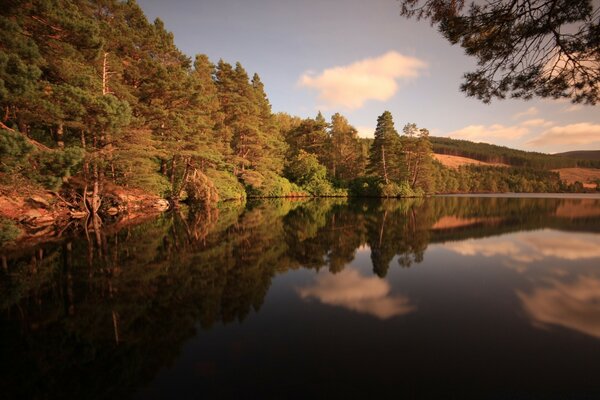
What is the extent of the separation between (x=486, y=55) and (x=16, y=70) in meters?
14.4

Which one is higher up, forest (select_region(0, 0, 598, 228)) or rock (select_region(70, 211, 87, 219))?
forest (select_region(0, 0, 598, 228))

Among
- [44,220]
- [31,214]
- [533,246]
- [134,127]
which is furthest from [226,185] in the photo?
[533,246]

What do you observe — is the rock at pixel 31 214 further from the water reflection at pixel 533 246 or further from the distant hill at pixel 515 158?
the distant hill at pixel 515 158

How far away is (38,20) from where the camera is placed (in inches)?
435

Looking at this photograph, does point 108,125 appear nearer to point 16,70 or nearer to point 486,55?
point 16,70

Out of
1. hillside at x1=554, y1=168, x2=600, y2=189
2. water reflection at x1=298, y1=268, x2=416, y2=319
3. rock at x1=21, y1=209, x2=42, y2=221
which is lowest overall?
water reflection at x1=298, y1=268, x2=416, y2=319

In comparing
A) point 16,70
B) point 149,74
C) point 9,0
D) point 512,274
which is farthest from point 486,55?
point 149,74

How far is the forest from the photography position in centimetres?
1006

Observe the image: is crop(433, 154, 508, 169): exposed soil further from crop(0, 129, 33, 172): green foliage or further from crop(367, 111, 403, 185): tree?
crop(0, 129, 33, 172): green foliage

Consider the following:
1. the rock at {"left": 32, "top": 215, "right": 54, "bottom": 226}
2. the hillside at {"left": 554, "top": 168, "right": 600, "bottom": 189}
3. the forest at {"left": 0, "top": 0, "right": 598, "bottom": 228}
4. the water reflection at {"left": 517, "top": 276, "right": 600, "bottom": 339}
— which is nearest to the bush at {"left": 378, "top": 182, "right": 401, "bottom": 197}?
the forest at {"left": 0, "top": 0, "right": 598, "bottom": 228}

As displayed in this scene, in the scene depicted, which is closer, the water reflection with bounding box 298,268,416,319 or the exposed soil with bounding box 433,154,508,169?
the water reflection with bounding box 298,268,416,319

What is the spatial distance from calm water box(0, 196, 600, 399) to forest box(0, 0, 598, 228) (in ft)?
18.6

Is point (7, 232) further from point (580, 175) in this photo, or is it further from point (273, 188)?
point (580, 175)

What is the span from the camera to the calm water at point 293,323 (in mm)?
3549
